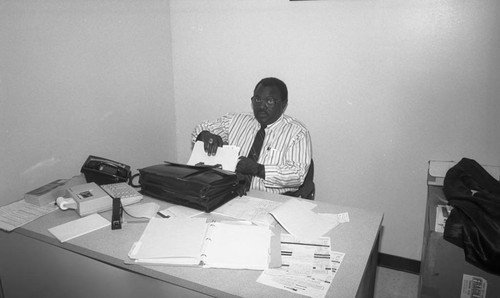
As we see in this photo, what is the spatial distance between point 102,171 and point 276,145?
103 centimetres

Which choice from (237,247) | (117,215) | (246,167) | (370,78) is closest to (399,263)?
(370,78)

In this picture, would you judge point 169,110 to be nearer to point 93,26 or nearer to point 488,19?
point 93,26

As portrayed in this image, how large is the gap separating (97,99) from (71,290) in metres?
1.19

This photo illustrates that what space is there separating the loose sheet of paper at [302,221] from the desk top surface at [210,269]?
48mm

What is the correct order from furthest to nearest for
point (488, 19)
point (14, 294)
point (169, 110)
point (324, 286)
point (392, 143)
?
point (169, 110)
point (392, 143)
point (488, 19)
point (14, 294)
point (324, 286)

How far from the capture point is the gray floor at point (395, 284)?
90.4 inches

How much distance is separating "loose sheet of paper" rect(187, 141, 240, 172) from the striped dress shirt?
222mm

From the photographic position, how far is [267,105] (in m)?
2.23

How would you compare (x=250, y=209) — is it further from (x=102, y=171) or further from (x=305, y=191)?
(x=102, y=171)

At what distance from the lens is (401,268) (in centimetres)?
255

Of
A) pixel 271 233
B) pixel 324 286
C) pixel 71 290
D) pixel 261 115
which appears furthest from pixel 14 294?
pixel 261 115

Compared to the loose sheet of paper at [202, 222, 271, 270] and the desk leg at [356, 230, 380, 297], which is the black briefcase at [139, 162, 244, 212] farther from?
the desk leg at [356, 230, 380, 297]

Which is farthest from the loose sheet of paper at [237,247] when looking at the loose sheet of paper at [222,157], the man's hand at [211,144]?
the man's hand at [211,144]

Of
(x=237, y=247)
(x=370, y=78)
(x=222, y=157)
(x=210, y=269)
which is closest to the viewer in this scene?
(x=210, y=269)
